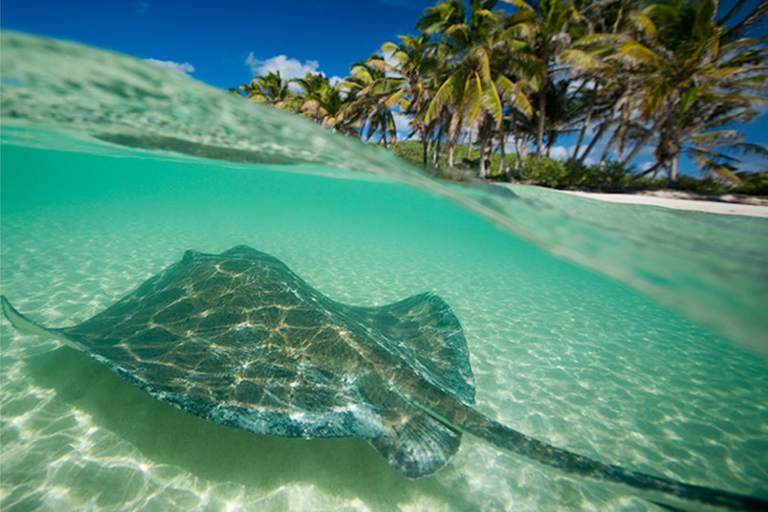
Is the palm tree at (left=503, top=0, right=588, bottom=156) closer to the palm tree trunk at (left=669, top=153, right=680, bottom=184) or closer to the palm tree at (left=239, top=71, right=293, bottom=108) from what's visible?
the palm tree trunk at (left=669, top=153, right=680, bottom=184)

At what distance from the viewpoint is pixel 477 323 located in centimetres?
809

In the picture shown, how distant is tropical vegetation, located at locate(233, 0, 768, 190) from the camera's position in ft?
44.9

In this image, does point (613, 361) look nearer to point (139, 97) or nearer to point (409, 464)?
point (409, 464)

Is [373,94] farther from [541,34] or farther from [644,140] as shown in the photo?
[644,140]

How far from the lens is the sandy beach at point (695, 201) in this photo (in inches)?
343

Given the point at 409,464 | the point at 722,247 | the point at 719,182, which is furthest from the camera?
the point at 719,182

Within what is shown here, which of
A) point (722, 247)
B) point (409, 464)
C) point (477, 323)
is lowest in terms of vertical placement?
point (477, 323)

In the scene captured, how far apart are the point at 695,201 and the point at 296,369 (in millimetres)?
14599

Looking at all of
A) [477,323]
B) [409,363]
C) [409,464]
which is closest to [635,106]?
[477,323]

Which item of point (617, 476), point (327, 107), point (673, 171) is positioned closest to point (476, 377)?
point (617, 476)

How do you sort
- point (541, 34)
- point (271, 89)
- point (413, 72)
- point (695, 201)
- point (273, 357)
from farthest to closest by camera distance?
point (271, 89), point (413, 72), point (541, 34), point (695, 201), point (273, 357)

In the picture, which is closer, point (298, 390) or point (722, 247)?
point (298, 390)

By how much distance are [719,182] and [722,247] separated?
1369 centimetres

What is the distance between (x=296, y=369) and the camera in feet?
11.5
